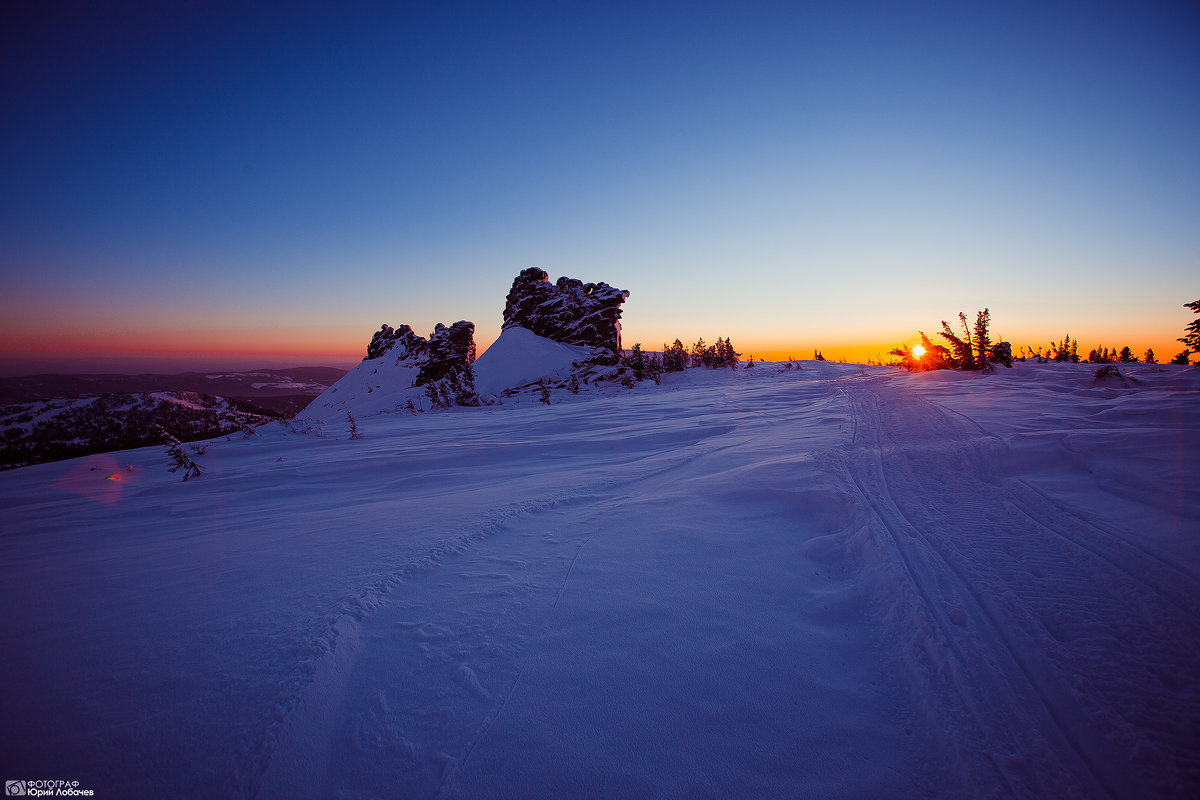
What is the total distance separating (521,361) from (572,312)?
13.7ft

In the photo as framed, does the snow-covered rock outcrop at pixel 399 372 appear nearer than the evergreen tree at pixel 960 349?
No

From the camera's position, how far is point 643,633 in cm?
175

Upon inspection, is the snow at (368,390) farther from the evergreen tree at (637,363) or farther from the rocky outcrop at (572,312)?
the evergreen tree at (637,363)

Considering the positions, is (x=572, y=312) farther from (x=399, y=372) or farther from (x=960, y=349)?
(x=960, y=349)

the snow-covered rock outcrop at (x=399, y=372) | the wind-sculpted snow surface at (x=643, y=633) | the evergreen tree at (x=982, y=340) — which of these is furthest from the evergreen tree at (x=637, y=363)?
the wind-sculpted snow surface at (x=643, y=633)

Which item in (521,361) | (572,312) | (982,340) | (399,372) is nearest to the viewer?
(982,340)

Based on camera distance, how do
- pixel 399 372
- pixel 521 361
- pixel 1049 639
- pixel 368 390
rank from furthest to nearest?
pixel 399 372 → pixel 368 390 → pixel 521 361 → pixel 1049 639

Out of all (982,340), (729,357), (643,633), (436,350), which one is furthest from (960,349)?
(436,350)

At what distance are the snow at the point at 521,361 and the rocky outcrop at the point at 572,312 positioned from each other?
0.93 m

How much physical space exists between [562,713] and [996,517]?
2856 millimetres

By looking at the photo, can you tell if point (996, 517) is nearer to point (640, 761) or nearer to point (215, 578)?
point (640, 761)

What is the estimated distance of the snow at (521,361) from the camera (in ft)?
44.9

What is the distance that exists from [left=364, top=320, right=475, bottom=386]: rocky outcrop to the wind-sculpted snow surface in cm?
1390

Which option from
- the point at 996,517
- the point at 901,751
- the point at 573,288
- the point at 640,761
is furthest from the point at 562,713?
the point at 573,288
